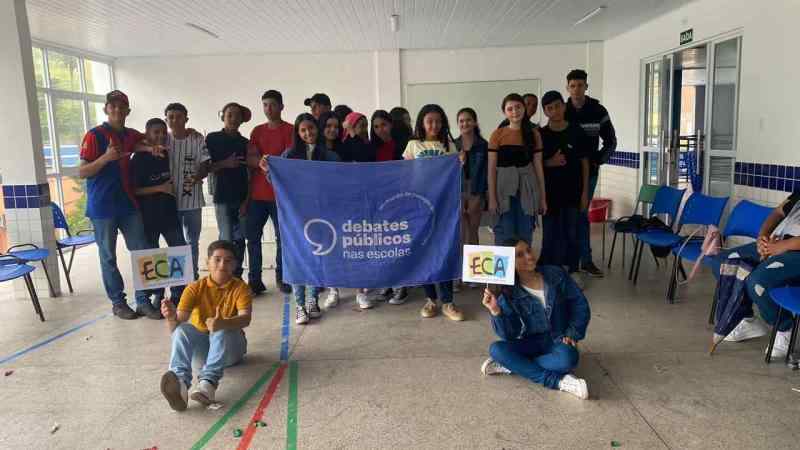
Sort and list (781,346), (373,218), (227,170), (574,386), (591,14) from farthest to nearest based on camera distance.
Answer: (591,14), (227,170), (373,218), (781,346), (574,386)

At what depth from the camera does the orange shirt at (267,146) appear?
171 inches

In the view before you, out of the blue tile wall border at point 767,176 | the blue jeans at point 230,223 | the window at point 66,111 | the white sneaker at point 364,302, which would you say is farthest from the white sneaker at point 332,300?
the window at point 66,111

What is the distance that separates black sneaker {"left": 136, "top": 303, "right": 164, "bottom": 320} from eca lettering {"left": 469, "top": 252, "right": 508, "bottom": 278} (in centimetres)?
254

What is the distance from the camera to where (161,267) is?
304 cm

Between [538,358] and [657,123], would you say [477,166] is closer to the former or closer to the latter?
[538,358]

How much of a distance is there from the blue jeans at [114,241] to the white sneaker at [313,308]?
1.24 m

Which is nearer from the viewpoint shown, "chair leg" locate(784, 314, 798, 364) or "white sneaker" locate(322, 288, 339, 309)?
"chair leg" locate(784, 314, 798, 364)

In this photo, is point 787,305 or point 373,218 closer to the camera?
point 787,305

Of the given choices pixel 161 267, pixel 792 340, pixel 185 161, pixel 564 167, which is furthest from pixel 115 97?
pixel 792 340

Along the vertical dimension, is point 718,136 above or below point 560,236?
above

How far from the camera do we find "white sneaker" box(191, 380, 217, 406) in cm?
A: 270

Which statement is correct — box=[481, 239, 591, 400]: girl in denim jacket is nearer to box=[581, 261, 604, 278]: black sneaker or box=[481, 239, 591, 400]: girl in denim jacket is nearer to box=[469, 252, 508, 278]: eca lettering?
box=[469, 252, 508, 278]: eca lettering

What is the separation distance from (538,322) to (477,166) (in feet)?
5.00

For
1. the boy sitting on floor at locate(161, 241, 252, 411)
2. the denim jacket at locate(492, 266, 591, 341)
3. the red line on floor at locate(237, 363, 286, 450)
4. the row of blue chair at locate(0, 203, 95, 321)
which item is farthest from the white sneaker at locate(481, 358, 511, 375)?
the row of blue chair at locate(0, 203, 95, 321)
